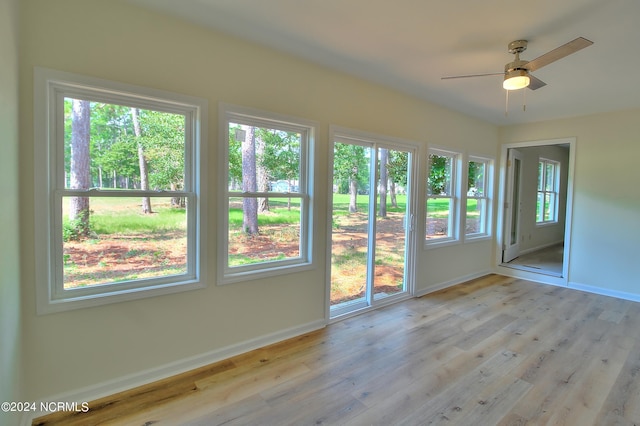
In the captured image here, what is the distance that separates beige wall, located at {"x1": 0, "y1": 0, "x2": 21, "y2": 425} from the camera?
1341 mm

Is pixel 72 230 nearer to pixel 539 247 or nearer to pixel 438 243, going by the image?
A: pixel 438 243

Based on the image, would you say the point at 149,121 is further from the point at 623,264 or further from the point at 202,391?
the point at 623,264

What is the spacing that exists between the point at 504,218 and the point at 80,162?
5.85 m

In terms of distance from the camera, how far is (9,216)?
1.47 metres

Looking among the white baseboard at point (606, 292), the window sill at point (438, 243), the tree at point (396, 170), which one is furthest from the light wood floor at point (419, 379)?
the tree at point (396, 170)

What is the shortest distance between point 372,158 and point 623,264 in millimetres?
3882

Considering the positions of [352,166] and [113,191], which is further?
[352,166]

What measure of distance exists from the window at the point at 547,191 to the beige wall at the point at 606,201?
252cm

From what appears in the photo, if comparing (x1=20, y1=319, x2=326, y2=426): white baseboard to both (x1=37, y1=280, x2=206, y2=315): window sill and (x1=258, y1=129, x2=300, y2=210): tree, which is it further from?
(x1=258, y1=129, x2=300, y2=210): tree

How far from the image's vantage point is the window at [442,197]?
4230mm

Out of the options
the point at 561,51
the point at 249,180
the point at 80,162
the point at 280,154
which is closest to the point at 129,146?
the point at 80,162

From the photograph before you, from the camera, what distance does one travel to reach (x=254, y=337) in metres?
2.62

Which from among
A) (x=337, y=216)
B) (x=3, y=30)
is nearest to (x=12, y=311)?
(x=3, y=30)

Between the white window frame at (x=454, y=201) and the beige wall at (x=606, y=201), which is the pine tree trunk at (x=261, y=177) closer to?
the white window frame at (x=454, y=201)
